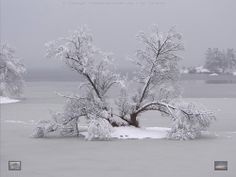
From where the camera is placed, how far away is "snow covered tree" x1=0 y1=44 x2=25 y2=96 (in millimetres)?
40750

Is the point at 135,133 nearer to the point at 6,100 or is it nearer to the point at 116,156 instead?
the point at 116,156

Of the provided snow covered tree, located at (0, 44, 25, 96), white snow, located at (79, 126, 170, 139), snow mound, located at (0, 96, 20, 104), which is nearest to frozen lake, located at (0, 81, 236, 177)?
white snow, located at (79, 126, 170, 139)

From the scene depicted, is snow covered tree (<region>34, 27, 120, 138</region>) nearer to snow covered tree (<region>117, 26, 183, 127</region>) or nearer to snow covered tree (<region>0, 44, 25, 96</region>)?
snow covered tree (<region>117, 26, 183, 127</region>)

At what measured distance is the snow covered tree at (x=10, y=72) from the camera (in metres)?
40.8

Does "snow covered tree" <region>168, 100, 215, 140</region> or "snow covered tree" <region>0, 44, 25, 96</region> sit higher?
"snow covered tree" <region>0, 44, 25, 96</region>

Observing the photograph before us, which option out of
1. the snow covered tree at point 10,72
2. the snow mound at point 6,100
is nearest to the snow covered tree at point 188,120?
the snow mound at point 6,100

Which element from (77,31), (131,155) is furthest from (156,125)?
(131,155)

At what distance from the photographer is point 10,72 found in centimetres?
4138

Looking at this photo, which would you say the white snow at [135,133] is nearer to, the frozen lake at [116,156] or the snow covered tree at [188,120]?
the snow covered tree at [188,120]

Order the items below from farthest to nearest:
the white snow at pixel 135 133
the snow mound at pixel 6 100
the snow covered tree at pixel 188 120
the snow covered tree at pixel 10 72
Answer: the snow covered tree at pixel 10 72
the snow mound at pixel 6 100
the white snow at pixel 135 133
the snow covered tree at pixel 188 120

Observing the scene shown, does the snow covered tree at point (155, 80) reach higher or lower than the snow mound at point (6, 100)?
higher

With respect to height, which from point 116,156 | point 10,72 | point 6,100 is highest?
point 10,72

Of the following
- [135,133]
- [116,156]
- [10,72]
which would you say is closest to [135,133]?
[135,133]

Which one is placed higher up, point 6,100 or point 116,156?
point 6,100
